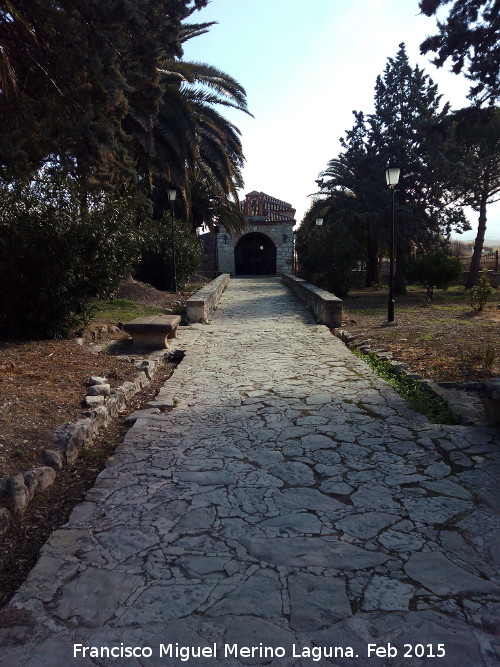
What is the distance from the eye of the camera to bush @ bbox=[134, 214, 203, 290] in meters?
16.5

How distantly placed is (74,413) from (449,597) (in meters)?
3.12

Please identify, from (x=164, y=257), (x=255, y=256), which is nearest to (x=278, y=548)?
(x=164, y=257)

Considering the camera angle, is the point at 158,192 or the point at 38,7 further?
the point at 158,192

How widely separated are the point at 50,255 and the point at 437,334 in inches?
262

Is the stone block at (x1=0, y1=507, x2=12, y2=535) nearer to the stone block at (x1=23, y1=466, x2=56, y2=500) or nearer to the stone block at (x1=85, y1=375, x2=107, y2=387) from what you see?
the stone block at (x1=23, y1=466, x2=56, y2=500)

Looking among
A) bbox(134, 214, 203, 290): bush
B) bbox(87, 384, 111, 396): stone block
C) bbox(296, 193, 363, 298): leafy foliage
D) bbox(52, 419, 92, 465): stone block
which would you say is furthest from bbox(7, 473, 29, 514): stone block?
bbox(296, 193, 363, 298): leafy foliage

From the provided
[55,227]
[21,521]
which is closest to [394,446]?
[21,521]

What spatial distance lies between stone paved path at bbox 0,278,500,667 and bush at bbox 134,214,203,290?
42.3 feet

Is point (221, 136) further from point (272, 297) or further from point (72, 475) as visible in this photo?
point (72, 475)

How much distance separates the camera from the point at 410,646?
5.87 ft

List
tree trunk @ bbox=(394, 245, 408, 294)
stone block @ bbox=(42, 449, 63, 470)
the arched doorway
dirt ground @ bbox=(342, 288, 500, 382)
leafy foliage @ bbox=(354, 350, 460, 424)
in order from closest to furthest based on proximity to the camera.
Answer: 1. stone block @ bbox=(42, 449, 63, 470)
2. leafy foliage @ bbox=(354, 350, 460, 424)
3. dirt ground @ bbox=(342, 288, 500, 382)
4. tree trunk @ bbox=(394, 245, 408, 294)
5. the arched doorway

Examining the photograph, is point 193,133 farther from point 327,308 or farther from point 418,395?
point 418,395

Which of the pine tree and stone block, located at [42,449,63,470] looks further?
the pine tree

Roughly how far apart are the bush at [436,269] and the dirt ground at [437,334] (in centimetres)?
69
